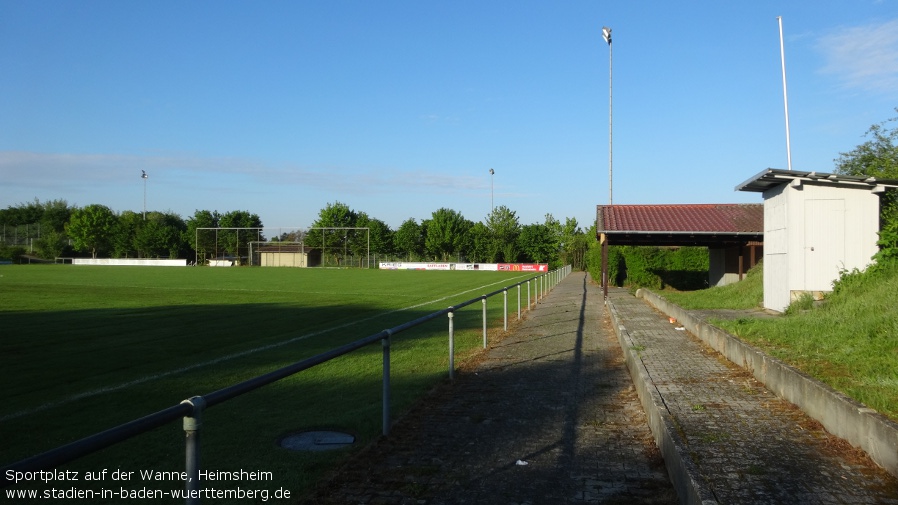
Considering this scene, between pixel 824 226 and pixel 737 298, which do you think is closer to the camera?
pixel 824 226

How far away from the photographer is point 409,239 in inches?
4070

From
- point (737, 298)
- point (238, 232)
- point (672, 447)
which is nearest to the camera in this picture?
point (672, 447)

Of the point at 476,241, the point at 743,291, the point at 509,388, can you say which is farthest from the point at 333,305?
the point at 476,241

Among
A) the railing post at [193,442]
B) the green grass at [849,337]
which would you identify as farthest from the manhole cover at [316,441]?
the green grass at [849,337]

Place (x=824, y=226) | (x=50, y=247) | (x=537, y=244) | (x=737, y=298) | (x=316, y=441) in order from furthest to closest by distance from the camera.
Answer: (x=537, y=244) → (x=50, y=247) → (x=737, y=298) → (x=824, y=226) → (x=316, y=441)

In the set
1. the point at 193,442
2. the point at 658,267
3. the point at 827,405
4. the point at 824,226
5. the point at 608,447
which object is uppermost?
the point at 824,226

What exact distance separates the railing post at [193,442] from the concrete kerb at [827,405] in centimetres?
423

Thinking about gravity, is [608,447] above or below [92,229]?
below

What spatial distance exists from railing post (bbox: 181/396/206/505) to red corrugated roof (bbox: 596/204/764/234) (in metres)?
22.6

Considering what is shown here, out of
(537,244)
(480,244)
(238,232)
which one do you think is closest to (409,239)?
(480,244)

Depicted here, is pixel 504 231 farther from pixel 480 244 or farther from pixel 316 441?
pixel 316 441

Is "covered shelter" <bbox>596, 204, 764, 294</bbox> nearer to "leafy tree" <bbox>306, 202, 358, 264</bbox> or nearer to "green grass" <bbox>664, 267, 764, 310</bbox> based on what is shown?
"green grass" <bbox>664, 267, 764, 310</bbox>

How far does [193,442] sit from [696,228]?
80.3 ft

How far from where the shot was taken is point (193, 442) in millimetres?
3045
